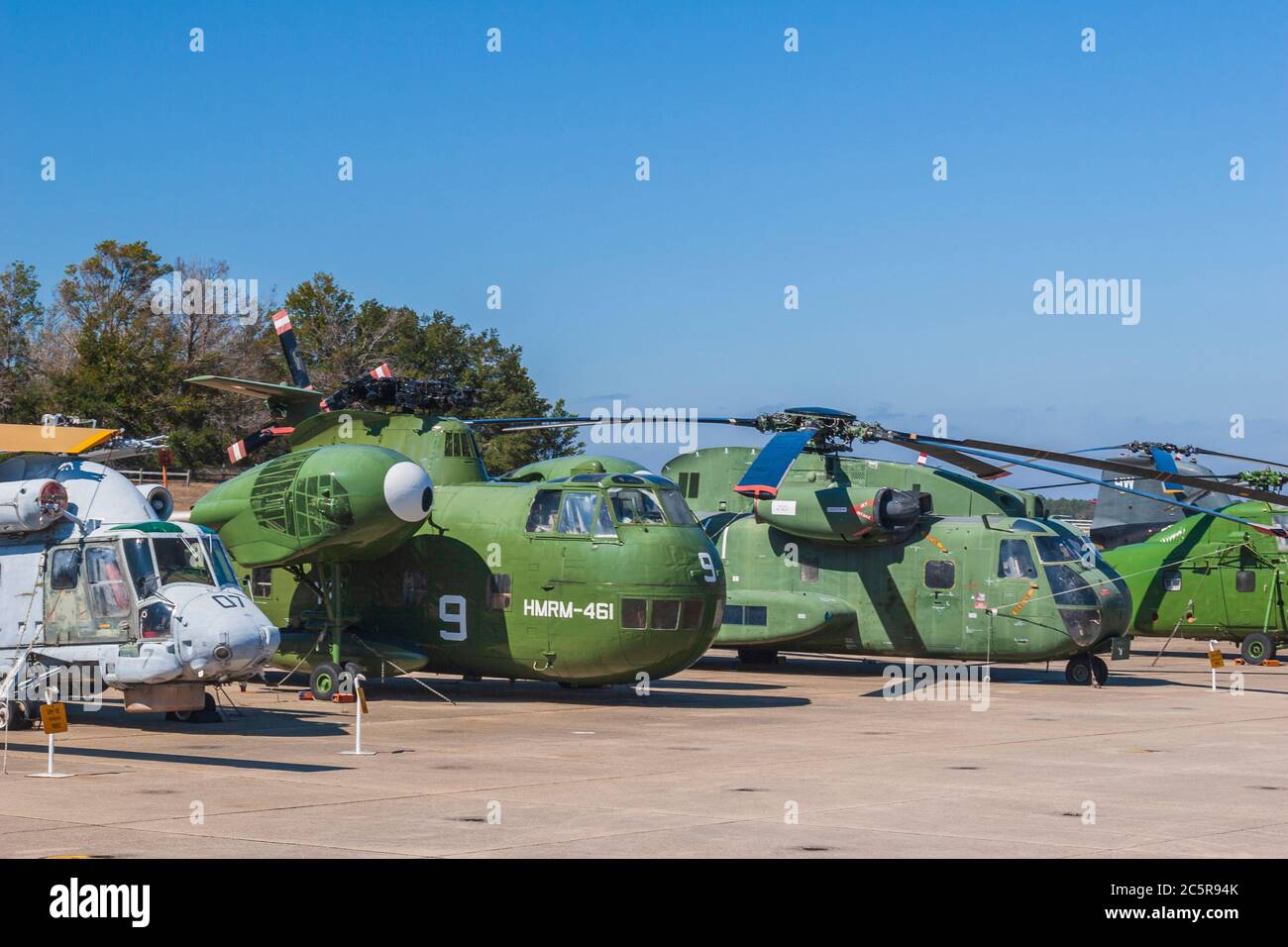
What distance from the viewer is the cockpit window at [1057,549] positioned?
27.0 m

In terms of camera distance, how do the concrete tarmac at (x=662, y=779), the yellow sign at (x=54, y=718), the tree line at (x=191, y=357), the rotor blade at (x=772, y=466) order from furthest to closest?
1. the tree line at (x=191, y=357)
2. the rotor blade at (x=772, y=466)
3. the yellow sign at (x=54, y=718)
4. the concrete tarmac at (x=662, y=779)

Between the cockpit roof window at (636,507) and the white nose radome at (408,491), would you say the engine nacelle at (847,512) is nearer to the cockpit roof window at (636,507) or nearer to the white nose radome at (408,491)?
the cockpit roof window at (636,507)

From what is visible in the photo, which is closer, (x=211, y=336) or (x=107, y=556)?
(x=107, y=556)

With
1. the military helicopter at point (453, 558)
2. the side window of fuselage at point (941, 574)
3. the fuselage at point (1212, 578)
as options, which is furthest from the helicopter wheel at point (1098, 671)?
the military helicopter at point (453, 558)

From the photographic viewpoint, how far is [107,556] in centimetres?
1755

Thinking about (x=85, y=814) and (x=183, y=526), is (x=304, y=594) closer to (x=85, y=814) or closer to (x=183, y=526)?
(x=183, y=526)

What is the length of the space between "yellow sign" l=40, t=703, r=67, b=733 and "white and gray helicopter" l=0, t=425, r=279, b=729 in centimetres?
253

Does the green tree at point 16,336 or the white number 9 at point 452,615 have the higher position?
the green tree at point 16,336

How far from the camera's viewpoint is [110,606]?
56.8 ft

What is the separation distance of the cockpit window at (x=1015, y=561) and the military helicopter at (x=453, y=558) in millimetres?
7145

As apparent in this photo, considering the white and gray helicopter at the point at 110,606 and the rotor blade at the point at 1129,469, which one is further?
the rotor blade at the point at 1129,469

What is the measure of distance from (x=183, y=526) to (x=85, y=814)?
6835 mm

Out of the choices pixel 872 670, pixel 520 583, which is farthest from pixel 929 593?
pixel 520 583
